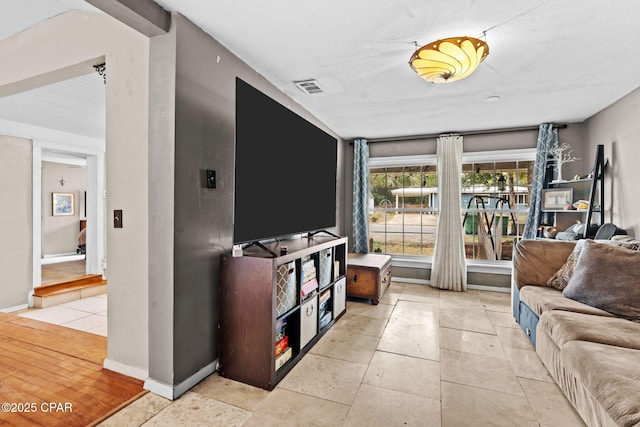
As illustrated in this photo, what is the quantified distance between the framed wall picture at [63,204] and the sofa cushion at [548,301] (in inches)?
335

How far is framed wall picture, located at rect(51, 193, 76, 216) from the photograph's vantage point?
259 inches

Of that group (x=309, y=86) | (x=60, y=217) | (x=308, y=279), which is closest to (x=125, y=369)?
(x=308, y=279)

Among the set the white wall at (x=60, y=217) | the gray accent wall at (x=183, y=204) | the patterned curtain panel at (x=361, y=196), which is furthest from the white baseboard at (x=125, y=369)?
the white wall at (x=60, y=217)

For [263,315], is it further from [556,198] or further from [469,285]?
[556,198]

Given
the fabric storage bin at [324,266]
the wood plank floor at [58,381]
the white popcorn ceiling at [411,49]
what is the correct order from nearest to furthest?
the wood plank floor at [58,381] < the white popcorn ceiling at [411,49] < the fabric storage bin at [324,266]

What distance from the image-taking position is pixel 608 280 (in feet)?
6.97

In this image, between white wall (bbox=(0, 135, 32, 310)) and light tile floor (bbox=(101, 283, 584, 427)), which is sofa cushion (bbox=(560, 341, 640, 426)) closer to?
light tile floor (bbox=(101, 283, 584, 427))

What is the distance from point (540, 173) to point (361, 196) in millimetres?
2354

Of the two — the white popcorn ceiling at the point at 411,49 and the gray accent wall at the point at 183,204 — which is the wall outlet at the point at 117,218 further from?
the white popcorn ceiling at the point at 411,49

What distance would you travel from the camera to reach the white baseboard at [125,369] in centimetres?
195

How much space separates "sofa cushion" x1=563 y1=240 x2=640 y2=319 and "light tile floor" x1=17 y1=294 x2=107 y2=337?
3916mm

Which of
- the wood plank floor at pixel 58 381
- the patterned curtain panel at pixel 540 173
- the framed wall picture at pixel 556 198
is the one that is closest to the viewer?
the wood plank floor at pixel 58 381

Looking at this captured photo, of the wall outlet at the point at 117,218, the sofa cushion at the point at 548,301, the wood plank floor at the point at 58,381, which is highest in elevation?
the wall outlet at the point at 117,218

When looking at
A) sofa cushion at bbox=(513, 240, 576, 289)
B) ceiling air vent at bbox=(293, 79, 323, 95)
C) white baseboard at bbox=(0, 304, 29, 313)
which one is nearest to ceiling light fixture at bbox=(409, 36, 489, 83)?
ceiling air vent at bbox=(293, 79, 323, 95)
